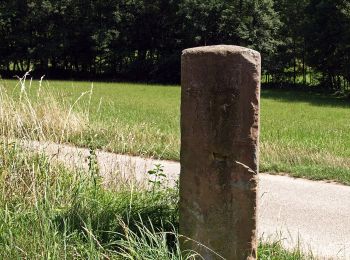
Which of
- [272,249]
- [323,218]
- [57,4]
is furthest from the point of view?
[57,4]

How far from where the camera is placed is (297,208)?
22.9ft

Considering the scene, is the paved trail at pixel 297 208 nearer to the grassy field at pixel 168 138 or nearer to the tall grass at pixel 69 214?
the grassy field at pixel 168 138

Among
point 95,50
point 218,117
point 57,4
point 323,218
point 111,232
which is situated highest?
point 57,4

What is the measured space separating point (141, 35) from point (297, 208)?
44.0m

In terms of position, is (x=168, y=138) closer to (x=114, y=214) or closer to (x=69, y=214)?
(x=114, y=214)

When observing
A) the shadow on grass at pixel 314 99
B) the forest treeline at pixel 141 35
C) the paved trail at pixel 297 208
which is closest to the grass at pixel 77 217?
the paved trail at pixel 297 208

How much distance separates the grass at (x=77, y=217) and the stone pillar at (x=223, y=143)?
0.37 meters

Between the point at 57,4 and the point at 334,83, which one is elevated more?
the point at 57,4

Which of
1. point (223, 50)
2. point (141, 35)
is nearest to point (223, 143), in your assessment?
point (223, 50)

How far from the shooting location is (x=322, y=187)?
26.8 ft

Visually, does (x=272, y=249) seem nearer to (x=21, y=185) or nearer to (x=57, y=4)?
(x=21, y=185)

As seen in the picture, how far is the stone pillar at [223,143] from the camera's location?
3781 millimetres

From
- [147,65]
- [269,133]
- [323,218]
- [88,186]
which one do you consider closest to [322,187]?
[323,218]

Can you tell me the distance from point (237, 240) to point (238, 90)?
1.14m
